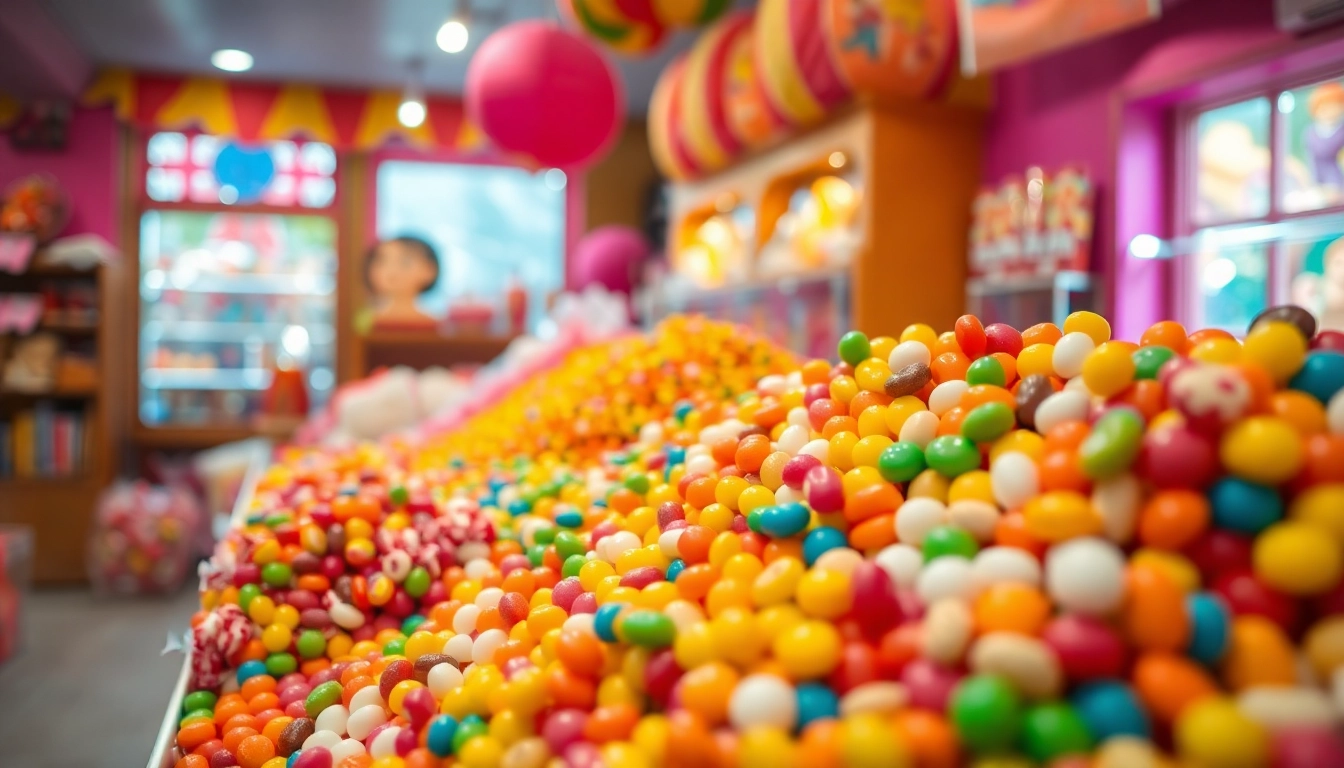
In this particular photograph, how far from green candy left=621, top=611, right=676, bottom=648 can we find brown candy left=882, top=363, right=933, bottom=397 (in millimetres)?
406

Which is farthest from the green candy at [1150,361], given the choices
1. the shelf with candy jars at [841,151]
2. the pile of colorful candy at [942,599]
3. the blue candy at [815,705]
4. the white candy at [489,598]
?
the shelf with candy jars at [841,151]

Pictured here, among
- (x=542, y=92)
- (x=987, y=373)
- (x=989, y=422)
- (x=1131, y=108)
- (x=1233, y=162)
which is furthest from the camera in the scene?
(x=1131, y=108)

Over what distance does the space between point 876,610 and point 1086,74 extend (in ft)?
8.93

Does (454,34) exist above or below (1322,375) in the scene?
above

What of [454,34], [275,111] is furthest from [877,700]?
[275,111]

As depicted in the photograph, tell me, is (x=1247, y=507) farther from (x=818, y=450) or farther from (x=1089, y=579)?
(x=818, y=450)

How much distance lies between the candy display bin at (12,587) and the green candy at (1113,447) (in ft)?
11.9

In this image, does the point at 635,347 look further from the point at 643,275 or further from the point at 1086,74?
the point at 643,275

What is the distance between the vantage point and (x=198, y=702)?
4.14 feet

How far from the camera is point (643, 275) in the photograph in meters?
5.30

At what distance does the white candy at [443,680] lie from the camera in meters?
1.02

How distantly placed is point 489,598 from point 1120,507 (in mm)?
764

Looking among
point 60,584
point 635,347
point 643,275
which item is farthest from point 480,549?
point 60,584

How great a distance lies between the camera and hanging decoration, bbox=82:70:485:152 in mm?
5305
